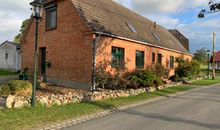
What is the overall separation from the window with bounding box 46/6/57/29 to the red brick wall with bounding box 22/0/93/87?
1.64 feet

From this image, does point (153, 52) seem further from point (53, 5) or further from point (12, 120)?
point (12, 120)

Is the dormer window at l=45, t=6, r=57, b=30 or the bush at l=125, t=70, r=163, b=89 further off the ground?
the dormer window at l=45, t=6, r=57, b=30

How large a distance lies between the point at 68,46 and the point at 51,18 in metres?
3.63

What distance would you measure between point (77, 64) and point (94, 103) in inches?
266

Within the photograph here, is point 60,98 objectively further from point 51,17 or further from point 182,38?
point 182,38

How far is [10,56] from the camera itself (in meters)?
39.8

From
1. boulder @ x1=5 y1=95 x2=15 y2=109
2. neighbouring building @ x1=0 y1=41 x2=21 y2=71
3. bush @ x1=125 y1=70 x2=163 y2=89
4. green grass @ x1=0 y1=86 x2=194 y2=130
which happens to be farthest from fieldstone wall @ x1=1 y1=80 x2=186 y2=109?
neighbouring building @ x1=0 y1=41 x2=21 y2=71

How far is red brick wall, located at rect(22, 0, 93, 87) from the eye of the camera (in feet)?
61.2

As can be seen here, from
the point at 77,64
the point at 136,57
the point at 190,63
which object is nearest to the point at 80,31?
the point at 77,64

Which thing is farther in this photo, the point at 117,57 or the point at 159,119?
the point at 117,57

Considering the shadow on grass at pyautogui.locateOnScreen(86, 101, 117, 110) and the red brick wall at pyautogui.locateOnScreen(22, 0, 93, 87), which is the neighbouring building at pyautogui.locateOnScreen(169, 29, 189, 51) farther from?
the shadow on grass at pyautogui.locateOnScreen(86, 101, 117, 110)

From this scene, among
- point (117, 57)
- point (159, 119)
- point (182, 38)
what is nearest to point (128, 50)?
point (117, 57)

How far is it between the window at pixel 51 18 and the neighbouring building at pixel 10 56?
1656cm

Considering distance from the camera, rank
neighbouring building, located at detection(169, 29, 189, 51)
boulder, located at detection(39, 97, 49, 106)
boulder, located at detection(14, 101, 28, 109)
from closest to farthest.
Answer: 1. boulder, located at detection(14, 101, 28, 109)
2. boulder, located at detection(39, 97, 49, 106)
3. neighbouring building, located at detection(169, 29, 189, 51)
